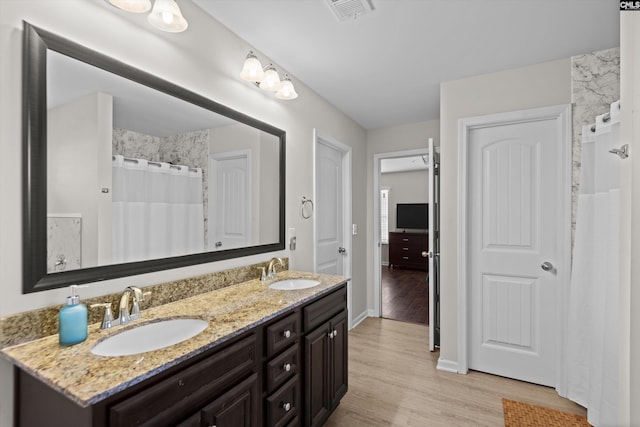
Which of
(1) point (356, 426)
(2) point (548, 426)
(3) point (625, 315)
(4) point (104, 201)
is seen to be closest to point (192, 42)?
(4) point (104, 201)

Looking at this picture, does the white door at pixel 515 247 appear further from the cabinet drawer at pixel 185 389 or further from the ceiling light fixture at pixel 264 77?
the cabinet drawer at pixel 185 389

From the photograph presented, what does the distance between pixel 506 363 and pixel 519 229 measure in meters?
1.12

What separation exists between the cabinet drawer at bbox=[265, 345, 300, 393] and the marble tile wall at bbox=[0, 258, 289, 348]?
22.1 inches

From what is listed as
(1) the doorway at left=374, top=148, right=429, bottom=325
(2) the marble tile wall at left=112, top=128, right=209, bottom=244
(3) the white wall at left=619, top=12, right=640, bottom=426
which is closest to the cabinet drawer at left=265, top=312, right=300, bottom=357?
(2) the marble tile wall at left=112, top=128, right=209, bottom=244

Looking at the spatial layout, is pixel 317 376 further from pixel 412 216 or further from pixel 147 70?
pixel 412 216

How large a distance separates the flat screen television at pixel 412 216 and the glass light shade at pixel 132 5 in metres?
6.71

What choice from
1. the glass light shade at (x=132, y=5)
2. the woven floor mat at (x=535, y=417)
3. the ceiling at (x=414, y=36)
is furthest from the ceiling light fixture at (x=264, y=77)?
the woven floor mat at (x=535, y=417)

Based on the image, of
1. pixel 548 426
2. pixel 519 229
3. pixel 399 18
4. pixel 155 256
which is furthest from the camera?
pixel 519 229

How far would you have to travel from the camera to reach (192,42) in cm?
163

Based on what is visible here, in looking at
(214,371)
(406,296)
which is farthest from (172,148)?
(406,296)

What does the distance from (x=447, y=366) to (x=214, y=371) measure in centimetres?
226

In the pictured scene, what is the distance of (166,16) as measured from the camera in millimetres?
1313

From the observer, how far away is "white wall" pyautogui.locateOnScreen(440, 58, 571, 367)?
2.42m

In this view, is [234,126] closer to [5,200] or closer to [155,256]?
[155,256]
